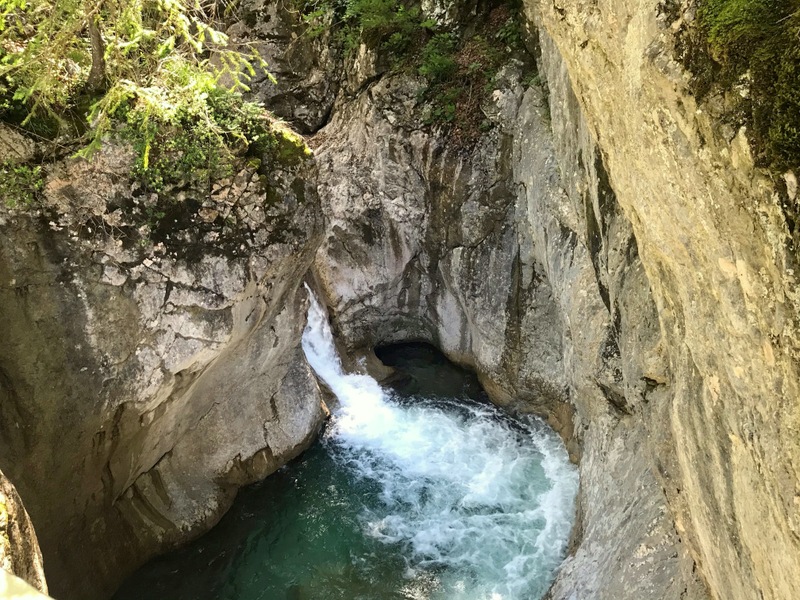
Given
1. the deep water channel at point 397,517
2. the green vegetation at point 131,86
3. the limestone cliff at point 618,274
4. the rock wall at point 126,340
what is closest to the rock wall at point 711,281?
the limestone cliff at point 618,274

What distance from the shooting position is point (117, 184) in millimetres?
6457

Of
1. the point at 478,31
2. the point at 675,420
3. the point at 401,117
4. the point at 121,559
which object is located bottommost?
the point at 121,559

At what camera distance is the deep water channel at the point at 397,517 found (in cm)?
780

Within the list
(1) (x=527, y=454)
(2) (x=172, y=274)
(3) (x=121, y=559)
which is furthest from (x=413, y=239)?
(3) (x=121, y=559)

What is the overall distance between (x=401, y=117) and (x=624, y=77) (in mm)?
8447

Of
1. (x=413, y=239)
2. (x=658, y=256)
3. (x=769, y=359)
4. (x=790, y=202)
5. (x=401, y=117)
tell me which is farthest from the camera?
(x=413, y=239)

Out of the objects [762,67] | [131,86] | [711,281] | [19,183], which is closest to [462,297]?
[131,86]

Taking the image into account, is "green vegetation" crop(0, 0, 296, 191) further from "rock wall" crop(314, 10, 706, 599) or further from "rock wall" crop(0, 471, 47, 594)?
"rock wall" crop(314, 10, 706, 599)

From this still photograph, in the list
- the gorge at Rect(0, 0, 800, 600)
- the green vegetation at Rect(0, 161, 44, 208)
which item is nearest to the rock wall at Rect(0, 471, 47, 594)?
the gorge at Rect(0, 0, 800, 600)

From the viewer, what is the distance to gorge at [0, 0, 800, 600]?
2588mm

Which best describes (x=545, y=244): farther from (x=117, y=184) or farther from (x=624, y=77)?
(x=117, y=184)

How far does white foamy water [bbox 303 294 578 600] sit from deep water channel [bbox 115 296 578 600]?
0.9 inches

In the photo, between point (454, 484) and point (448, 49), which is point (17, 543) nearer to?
point (454, 484)

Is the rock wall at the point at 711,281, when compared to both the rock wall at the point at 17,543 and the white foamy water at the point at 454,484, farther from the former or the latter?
the white foamy water at the point at 454,484
